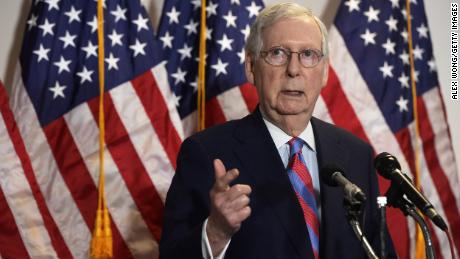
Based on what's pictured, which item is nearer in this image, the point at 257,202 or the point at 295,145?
the point at 257,202

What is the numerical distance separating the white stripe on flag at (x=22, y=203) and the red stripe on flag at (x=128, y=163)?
0.35 m

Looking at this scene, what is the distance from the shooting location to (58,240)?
8.46 feet

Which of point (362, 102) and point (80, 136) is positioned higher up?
point (80, 136)

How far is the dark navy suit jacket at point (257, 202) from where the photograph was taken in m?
1.71

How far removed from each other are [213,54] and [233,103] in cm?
22

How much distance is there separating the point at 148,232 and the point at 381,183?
1.00 metres

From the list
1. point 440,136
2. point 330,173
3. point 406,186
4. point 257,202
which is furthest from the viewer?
point 440,136

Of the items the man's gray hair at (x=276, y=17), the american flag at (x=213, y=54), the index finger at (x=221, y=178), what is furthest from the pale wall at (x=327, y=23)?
the index finger at (x=221, y=178)

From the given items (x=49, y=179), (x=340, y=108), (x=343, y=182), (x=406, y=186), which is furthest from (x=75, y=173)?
(x=406, y=186)

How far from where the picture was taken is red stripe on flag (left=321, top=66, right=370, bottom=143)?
283 centimetres

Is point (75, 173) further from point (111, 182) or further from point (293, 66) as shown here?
point (293, 66)

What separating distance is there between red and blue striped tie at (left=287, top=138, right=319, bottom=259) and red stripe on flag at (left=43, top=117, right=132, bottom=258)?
3.40ft

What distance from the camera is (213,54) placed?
2.73 metres
